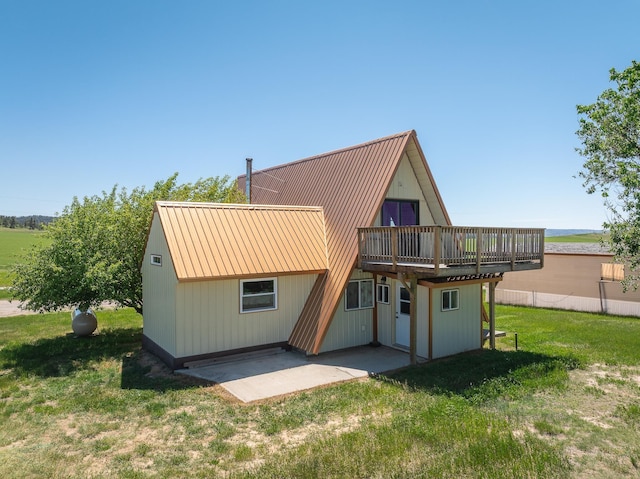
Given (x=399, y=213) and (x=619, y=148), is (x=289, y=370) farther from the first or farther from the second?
(x=619, y=148)

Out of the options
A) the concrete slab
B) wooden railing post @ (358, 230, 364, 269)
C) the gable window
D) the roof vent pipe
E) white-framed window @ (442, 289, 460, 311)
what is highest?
the roof vent pipe

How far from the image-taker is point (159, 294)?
1198cm

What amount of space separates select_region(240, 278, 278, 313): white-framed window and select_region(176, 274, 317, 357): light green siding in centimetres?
13

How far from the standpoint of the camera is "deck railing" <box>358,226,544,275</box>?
10.5 metres

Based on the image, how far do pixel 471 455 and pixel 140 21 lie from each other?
49.4ft

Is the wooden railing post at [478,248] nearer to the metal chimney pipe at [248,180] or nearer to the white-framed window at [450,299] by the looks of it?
the white-framed window at [450,299]

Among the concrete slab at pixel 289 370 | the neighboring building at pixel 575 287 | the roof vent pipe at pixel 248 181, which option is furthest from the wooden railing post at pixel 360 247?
the neighboring building at pixel 575 287

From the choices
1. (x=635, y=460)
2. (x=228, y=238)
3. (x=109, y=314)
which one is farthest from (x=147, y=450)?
(x=109, y=314)

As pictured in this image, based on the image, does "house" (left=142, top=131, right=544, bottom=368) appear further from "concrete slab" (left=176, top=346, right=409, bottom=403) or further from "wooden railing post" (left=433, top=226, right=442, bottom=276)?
"concrete slab" (left=176, top=346, right=409, bottom=403)

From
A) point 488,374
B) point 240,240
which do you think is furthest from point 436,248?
point 240,240

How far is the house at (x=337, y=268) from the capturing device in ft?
35.9

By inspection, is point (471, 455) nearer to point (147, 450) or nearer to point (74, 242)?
point (147, 450)

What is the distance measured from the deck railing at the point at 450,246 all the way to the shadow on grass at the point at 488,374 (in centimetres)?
260

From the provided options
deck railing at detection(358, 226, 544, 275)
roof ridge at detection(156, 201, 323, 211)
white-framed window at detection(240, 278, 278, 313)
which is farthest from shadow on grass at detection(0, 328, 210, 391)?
deck railing at detection(358, 226, 544, 275)
